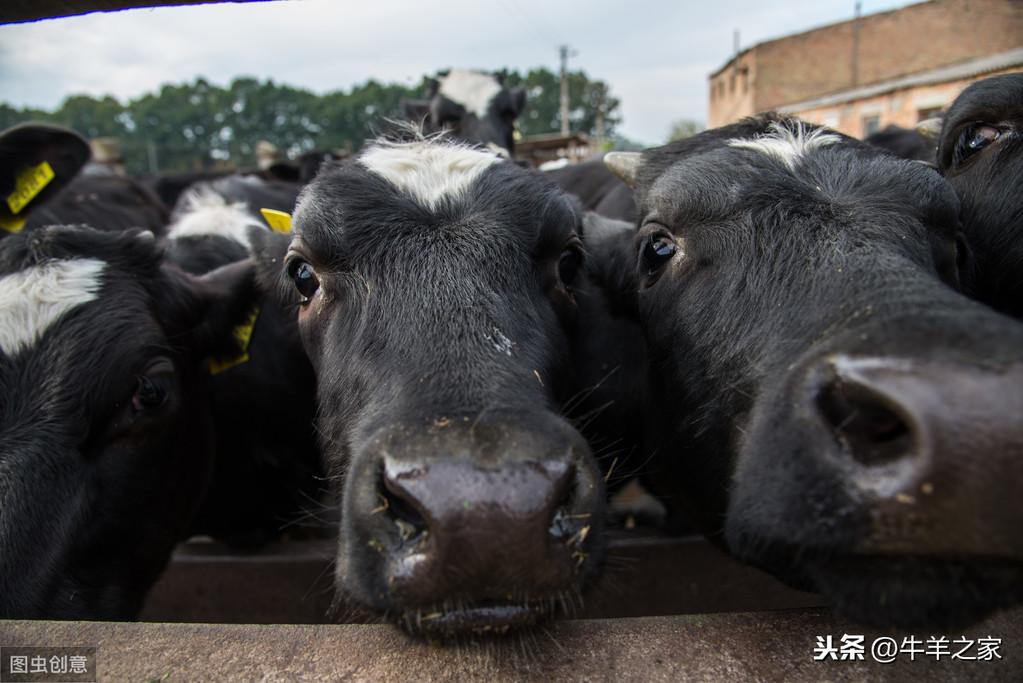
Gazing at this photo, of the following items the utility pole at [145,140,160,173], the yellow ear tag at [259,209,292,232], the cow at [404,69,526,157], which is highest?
the utility pole at [145,140,160,173]

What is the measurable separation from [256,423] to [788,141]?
377 centimetres

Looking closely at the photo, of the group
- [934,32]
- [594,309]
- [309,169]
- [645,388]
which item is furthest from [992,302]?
[934,32]

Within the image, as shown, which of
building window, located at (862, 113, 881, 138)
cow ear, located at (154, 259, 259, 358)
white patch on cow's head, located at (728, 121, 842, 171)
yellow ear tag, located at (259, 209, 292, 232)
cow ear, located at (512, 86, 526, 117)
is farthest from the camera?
building window, located at (862, 113, 881, 138)

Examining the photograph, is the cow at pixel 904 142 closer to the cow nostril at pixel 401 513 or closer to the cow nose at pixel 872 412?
the cow nose at pixel 872 412

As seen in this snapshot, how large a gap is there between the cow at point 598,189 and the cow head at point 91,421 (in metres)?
2.84

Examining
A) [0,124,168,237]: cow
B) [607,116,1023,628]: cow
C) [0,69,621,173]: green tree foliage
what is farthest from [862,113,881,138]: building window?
[0,69,621,173]: green tree foliage

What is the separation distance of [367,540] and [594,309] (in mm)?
2512

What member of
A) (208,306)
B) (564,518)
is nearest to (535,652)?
(564,518)

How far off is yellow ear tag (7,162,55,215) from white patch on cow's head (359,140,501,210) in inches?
112

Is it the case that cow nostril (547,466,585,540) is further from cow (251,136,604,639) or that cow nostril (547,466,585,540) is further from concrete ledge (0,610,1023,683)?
concrete ledge (0,610,1023,683)

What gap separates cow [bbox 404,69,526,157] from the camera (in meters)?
9.77

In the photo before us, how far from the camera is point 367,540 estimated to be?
6.01 feet

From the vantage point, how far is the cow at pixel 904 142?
17.0 ft

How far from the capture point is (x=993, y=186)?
299 cm
